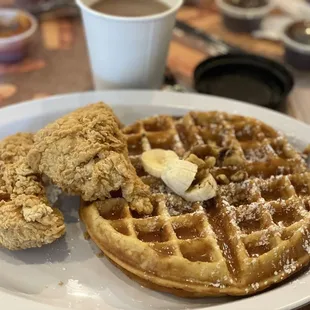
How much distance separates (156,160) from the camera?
3.92ft

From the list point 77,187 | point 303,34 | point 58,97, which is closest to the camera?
point 77,187

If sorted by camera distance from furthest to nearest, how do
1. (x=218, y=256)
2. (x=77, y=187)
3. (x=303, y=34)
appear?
(x=303, y=34) → (x=77, y=187) → (x=218, y=256)

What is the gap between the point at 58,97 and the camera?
141 centimetres

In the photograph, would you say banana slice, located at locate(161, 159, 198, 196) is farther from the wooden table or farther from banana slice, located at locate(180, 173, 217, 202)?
the wooden table

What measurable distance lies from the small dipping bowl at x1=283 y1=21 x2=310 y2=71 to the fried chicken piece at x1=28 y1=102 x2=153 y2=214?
95cm

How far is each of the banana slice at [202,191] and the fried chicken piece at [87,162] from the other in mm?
87

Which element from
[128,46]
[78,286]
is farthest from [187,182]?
[128,46]

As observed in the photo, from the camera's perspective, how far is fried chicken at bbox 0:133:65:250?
1010 millimetres

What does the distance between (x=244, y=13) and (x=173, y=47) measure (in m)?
0.32

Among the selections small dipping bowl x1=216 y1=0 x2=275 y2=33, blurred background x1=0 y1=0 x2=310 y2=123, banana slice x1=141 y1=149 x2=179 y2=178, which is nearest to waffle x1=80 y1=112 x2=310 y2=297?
banana slice x1=141 y1=149 x2=179 y2=178

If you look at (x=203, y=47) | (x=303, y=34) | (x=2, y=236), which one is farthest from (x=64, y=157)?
(x=303, y=34)

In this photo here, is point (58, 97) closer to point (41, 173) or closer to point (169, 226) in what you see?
point (41, 173)

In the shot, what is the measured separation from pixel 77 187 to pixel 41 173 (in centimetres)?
9

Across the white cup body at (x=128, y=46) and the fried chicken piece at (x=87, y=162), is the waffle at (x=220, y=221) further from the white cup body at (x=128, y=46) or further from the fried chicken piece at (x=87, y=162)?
the white cup body at (x=128, y=46)
